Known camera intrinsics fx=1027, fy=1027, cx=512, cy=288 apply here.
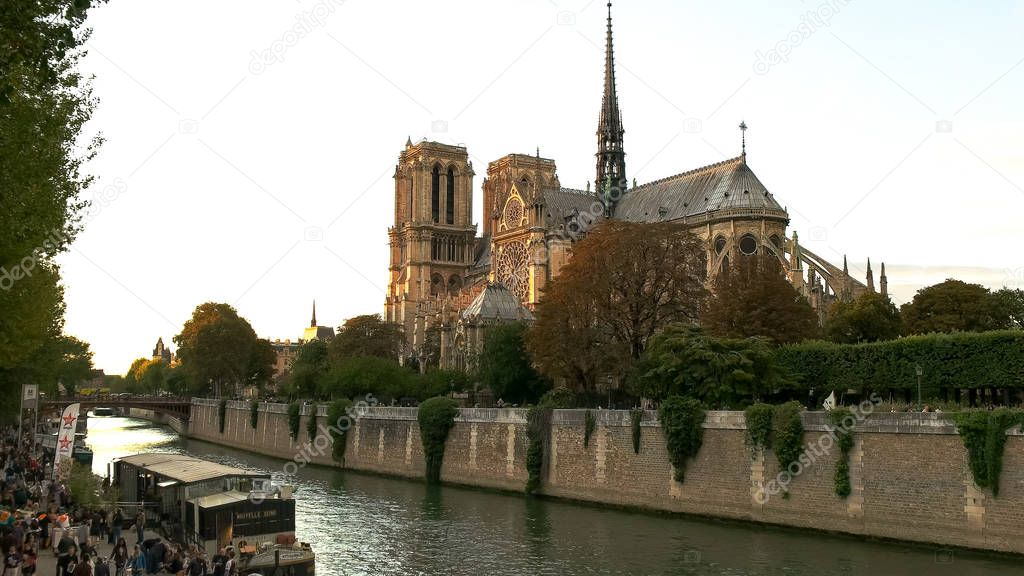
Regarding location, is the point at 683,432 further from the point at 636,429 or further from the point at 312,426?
the point at 312,426

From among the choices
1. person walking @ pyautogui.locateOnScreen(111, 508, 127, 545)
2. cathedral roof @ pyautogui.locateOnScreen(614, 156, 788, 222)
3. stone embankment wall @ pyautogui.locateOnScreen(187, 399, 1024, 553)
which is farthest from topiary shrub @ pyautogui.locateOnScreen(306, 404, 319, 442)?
cathedral roof @ pyautogui.locateOnScreen(614, 156, 788, 222)

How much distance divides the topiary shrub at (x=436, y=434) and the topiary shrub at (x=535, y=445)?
6.76 metres

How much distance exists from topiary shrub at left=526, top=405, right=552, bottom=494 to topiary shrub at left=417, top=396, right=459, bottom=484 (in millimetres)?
6761

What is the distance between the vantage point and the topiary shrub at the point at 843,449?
3206cm

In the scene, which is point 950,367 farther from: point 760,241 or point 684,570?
point 760,241

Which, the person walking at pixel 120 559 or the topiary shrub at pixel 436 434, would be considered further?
the topiary shrub at pixel 436 434

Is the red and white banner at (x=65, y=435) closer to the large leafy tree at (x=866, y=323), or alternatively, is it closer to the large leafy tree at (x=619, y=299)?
the large leafy tree at (x=619, y=299)

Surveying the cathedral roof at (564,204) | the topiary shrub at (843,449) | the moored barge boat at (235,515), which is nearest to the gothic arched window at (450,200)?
the cathedral roof at (564,204)

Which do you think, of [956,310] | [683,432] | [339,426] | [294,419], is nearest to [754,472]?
[683,432]

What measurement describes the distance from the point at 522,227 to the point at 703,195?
19.2 m

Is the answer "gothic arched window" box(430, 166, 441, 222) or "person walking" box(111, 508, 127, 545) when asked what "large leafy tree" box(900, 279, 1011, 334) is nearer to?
"person walking" box(111, 508, 127, 545)

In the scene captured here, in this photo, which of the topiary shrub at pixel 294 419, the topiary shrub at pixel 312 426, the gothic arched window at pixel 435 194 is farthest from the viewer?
the gothic arched window at pixel 435 194

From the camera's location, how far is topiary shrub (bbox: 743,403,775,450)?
34750 millimetres

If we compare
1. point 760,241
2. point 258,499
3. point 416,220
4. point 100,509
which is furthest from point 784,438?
point 416,220
